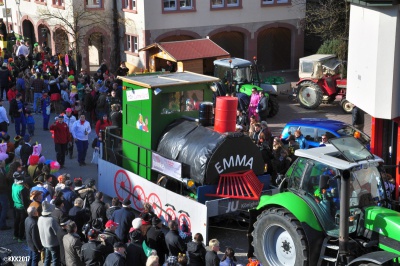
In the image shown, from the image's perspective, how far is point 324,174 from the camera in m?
11.2

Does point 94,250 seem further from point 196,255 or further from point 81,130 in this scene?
point 81,130

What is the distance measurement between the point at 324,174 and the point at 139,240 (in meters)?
3.16

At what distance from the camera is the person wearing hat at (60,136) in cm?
1922

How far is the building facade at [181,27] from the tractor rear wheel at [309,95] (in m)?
7.27

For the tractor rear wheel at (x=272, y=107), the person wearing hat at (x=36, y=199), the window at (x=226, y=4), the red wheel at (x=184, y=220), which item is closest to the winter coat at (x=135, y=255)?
the person wearing hat at (x=36, y=199)

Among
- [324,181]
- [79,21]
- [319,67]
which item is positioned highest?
[79,21]

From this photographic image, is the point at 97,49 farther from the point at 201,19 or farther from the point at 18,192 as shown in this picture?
the point at 18,192

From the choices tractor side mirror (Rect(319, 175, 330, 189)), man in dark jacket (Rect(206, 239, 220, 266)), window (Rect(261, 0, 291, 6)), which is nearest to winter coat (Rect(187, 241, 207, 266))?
man in dark jacket (Rect(206, 239, 220, 266))

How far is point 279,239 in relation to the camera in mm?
11812

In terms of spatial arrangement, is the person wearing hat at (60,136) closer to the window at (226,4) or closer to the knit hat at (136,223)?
the knit hat at (136,223)

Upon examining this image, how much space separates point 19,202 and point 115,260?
4.30m

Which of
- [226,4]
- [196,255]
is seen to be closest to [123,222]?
[196,255]

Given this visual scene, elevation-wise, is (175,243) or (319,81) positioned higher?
(319,81)

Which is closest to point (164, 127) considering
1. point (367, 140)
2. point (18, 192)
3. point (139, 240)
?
point (18, 192)
